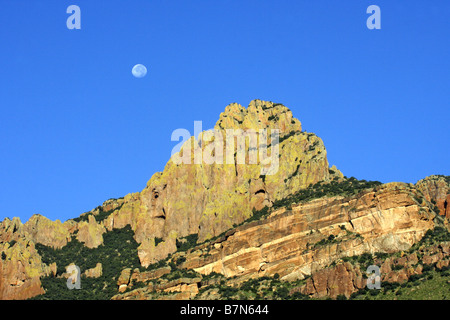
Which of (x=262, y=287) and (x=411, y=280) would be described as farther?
(x=262, y=287)

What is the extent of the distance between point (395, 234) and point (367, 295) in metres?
19.4

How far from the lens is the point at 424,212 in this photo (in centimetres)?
19975
